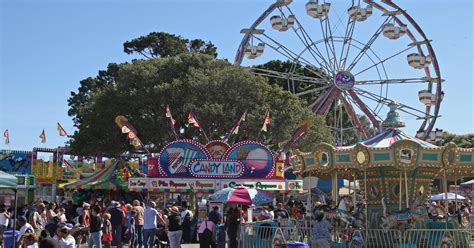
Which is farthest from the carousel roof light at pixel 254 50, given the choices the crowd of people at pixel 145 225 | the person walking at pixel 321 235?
the person walking at pixel 321 235

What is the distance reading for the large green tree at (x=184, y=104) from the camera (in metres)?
32.4

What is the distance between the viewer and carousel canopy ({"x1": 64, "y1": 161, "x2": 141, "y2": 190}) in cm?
2842

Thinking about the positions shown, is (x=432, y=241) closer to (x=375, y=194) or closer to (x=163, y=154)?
(x=375, y=194)

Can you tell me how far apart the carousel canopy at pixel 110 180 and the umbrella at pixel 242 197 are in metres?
10.7

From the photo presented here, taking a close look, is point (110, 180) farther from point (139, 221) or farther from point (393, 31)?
point (393, 31)

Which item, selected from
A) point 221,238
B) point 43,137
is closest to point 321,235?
point 221,238

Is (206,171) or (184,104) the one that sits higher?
(184,104)

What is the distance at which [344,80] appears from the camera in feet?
119

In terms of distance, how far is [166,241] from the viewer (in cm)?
1647

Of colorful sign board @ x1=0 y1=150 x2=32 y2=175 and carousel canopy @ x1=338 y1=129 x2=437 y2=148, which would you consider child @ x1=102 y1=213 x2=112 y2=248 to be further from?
colorful sign board @ x1=0 y1=150 x2=32 y2=175

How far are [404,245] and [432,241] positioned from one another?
0.93 meters

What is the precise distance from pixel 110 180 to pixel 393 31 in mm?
17662

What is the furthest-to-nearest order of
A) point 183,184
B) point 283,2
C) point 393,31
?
point 393,31, point 283,2, point 183,184

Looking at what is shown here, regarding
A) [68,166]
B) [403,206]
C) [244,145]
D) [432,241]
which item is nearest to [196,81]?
[244,145]
